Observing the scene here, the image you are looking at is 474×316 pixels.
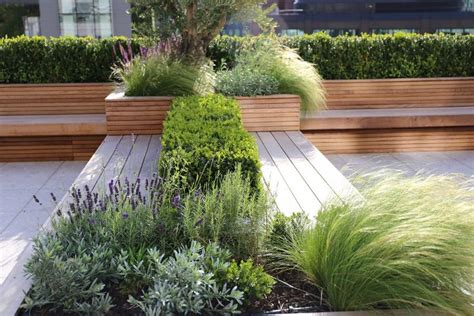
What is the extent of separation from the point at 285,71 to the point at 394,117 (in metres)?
1.44

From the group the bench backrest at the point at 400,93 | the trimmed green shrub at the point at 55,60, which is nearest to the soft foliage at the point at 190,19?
the trimmed green shrub at the point at 55,60

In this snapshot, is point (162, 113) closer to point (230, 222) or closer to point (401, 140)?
point (401, 140)

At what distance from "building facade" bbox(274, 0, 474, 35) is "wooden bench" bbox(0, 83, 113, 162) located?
10853 mm

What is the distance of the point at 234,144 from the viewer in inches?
126

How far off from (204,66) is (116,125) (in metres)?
1.24

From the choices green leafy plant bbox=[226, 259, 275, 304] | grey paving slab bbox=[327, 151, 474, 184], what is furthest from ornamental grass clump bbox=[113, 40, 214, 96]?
green leafy plant bbox=[226, 259, 275, 304]

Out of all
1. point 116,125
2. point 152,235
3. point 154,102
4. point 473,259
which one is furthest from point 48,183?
point 473,259

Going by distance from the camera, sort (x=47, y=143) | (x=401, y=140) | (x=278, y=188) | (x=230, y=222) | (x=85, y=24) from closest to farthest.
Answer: (x=230, y=222), (x=278, y=188), (x=47, y=143), (x=401, y=140), (x=85, y=24)

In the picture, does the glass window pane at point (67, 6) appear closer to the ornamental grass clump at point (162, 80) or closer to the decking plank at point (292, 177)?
the ornamental grass clump at point (162, 80)

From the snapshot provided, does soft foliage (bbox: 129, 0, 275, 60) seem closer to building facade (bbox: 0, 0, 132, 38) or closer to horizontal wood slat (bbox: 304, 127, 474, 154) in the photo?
horizontal wood slat (bbox: 304, 127, 474, 154)

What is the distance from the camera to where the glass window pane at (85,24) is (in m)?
16.6

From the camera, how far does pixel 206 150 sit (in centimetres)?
309

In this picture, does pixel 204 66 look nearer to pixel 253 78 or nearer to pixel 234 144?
pixel 253 78

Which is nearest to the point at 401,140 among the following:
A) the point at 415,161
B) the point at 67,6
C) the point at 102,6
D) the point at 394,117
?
the point at 394,117
